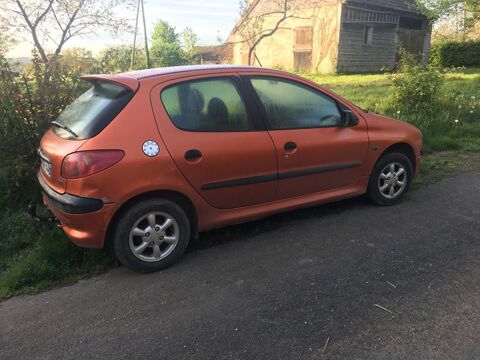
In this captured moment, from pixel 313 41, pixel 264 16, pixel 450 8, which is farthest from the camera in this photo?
pixel 264 16

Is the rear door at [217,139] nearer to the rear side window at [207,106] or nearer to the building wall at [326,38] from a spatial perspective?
the rear side window at [207,106]

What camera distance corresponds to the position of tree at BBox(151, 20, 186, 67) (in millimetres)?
44469

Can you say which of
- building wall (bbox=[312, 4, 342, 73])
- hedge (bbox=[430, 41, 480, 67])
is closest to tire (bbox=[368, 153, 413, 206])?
building wall (bbox=[312, 4, 342, 73])

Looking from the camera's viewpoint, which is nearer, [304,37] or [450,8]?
[450,8]

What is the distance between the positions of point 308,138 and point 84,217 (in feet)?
7.00

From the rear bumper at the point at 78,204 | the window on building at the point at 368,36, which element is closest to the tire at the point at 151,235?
the rear bumper at the point at 78,204

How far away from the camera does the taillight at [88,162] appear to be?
127 inches

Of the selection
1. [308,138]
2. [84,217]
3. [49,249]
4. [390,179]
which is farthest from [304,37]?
[84,217]

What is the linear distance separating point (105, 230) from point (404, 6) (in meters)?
27.5

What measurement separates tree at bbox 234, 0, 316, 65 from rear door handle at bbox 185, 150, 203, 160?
22.7 m

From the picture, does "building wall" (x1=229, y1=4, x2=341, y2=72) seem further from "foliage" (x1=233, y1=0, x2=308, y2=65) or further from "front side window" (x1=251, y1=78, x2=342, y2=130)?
"front side window" (x1=251, y1=78, x2=342, y2=130)

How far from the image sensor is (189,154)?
354 cm

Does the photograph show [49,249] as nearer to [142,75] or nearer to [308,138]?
[142,75]

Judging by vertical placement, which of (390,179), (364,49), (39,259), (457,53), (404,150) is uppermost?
(364,49)
